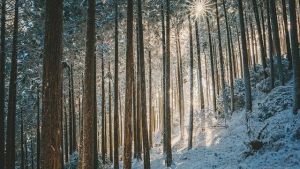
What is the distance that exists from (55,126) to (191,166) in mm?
13249

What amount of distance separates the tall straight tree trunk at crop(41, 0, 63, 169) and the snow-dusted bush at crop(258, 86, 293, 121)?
14476 mm

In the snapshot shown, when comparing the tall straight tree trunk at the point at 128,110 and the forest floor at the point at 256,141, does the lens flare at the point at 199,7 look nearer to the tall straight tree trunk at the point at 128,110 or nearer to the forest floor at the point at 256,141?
the forest floor at the point at 256,141

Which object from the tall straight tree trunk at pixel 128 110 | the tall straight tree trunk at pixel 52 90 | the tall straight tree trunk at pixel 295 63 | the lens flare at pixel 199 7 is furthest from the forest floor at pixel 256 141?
the lens flare at pixel 199 7

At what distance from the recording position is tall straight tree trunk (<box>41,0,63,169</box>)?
5.97 m

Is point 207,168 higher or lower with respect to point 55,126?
lower

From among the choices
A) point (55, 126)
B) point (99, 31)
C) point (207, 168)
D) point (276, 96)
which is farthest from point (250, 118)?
point (55, 126)

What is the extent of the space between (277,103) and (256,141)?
528cm

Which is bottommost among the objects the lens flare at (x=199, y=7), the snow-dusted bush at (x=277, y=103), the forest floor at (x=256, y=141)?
the forest floor at (x=256, y=141)

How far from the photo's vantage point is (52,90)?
611 cm

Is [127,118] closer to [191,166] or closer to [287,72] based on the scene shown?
[191,166]

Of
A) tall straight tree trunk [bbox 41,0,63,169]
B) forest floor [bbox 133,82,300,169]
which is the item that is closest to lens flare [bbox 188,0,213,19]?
forest floor [bbox 133,82,300,169]

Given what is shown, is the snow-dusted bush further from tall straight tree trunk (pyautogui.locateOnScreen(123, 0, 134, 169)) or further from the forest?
tall straight tree trunk (pyautogui.locateOnScreen(123, 0, 134, 169))

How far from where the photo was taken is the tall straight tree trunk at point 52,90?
19.6 feet

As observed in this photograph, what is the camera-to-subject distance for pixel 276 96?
19531 millimetres
